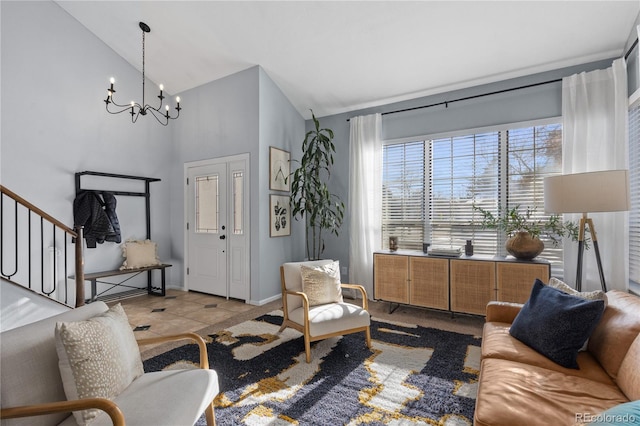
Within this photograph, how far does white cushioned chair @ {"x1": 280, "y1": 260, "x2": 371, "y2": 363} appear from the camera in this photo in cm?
268

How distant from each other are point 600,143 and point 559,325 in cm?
241

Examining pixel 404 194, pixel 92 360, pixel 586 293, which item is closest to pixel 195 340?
pixel 92 360

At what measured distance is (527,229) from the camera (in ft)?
11.3

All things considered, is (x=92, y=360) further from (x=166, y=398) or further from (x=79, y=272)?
(x=79, y=272)

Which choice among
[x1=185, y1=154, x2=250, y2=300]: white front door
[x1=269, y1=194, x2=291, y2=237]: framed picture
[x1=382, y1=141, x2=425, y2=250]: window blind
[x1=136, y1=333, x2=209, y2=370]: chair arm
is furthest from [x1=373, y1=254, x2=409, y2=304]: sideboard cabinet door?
[x1=136, y1=333, x2=209, y2=370]: chair arm

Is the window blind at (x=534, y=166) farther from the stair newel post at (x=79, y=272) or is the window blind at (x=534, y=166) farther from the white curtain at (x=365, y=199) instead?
the stair newel post at (x=79, y=272)

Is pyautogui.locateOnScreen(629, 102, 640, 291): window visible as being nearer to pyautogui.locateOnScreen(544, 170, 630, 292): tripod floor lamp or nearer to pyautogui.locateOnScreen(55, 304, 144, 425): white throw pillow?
pyautogui.locateOnScreen(544, 170, 630, 292): tripod floor lamp

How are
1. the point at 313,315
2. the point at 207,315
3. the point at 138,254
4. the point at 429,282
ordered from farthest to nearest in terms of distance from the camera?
1. the point at 138,254
2. the point at 207,315
3. the point at 429,282
4. the point at 313,315

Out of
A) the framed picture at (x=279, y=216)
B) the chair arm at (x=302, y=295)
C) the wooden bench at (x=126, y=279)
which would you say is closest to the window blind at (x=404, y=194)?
the framed picture at (x=279, y=216)

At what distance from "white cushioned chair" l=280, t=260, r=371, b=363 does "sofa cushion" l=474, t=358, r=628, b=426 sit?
4.00 ft

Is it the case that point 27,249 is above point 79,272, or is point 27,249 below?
above

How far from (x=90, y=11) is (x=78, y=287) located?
364 centimetres

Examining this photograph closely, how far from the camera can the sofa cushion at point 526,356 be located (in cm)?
170

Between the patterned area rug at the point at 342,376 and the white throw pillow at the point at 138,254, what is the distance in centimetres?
221
